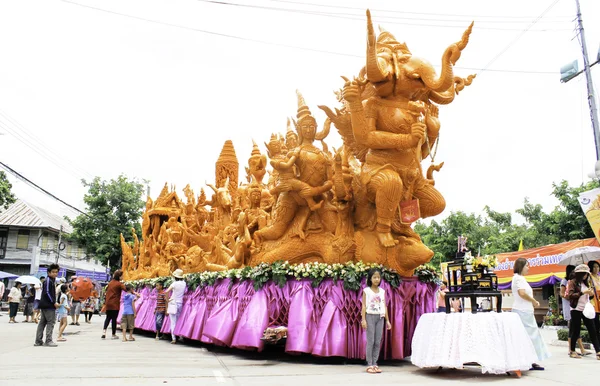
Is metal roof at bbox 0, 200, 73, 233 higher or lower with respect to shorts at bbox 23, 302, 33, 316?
higher

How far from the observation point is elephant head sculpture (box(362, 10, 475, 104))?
676 cm

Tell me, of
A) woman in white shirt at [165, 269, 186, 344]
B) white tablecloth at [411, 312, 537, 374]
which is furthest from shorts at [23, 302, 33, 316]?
white tablecloth at [411, 312, 537, 374]

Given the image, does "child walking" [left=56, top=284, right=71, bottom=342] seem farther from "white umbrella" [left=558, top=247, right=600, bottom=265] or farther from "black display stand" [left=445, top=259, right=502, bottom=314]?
"white umbrella" [left=558, top=247, right=600, bottom=265]

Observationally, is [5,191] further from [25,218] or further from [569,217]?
[569,217]

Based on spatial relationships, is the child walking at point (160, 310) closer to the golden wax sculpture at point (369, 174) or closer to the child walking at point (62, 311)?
the child walking at point (62, 311)

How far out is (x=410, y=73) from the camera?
7102 mm

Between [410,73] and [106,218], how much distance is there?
835 inches

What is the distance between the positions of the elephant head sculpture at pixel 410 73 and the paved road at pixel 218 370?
13.1 feet

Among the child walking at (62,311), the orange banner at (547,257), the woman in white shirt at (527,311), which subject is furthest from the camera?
the orange banner at (547,257)

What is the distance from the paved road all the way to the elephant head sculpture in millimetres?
3993

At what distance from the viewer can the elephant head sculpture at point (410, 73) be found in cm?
676

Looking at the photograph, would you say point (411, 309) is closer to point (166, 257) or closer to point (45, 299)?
point (45, 299)

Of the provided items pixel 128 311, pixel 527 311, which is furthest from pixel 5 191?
pixel 527 311

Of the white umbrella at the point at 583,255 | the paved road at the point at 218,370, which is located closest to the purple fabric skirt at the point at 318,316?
the paved road at the point at 218,370
